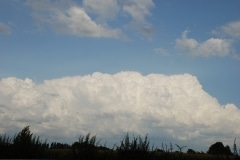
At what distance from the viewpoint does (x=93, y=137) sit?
2294cm

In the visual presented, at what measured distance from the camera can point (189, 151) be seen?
2480cm

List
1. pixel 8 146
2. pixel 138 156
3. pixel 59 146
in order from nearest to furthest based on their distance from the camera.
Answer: pixel 138 156 → pixel 8 146 → pixel 59 146

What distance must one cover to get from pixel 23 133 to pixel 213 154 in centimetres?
1056

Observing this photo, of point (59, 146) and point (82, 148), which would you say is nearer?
point (82, 148)

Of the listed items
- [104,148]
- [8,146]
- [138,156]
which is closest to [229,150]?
[138,156]

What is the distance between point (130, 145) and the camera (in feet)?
73.4

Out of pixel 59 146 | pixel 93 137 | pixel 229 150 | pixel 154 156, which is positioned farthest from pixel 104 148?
pixel 229 150

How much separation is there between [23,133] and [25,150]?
1.05m

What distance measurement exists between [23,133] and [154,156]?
293 inches

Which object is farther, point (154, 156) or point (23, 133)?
point (23, 133)

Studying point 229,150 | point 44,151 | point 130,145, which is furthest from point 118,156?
point 229,150

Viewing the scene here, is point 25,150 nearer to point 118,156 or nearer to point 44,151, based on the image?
point 44,151

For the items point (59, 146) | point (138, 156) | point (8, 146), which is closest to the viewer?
point (138, 156)

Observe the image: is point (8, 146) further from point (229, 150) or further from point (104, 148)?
point (229, 150)
